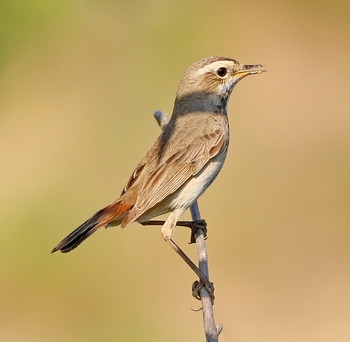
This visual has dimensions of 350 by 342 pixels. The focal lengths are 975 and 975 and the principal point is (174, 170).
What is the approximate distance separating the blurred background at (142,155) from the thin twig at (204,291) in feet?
1.54

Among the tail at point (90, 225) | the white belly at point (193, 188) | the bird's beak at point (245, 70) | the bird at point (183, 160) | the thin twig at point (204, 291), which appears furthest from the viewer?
the bird's beak at point (245, 70)

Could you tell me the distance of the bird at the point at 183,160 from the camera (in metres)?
5.55

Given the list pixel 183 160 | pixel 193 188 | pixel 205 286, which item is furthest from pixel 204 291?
pixel 183 160

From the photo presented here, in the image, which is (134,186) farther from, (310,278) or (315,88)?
(315,88)

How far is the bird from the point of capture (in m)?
5.55

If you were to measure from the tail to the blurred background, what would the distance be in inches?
37.3

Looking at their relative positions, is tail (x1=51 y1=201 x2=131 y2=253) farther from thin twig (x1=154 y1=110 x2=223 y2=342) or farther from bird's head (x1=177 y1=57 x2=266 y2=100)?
bird's head (x1=177 y1=57 x2=266 y2=100)

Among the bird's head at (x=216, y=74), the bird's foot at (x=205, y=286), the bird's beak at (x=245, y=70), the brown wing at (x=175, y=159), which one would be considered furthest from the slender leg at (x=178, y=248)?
the bird's beak at (x=245, y=70)

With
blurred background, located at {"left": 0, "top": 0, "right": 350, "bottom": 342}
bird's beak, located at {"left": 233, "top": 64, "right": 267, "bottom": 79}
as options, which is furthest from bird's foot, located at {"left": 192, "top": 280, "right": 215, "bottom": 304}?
bird's beak, located at {"left": 233, "top": 64, "right": 267, "bottom": 79}

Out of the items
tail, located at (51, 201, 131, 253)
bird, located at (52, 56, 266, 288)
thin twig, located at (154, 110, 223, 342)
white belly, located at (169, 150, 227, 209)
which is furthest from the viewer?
white belly, located at (169, 150, 227, 209)

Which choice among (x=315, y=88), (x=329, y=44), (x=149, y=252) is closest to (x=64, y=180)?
(x=149, y=252)

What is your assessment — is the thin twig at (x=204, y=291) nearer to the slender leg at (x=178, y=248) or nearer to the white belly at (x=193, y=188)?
the slender leg at (x=178, y=248)

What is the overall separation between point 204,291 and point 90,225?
74 cm

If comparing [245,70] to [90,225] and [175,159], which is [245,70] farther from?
[90,225]
